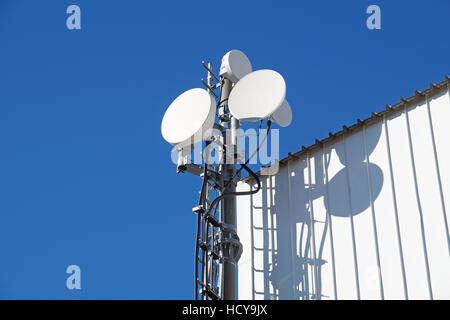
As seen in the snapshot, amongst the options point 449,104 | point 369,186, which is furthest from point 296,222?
point 449,104

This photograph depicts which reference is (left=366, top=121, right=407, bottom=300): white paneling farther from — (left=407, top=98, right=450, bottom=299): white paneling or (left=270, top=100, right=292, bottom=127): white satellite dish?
(left=270, top=100, right=292, bottom=127): white satellite dish

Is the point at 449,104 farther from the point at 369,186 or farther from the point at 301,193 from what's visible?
the point at 301,193

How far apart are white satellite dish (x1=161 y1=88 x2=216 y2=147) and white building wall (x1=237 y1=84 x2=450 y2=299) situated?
8.99ft

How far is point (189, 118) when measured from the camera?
1670 cm

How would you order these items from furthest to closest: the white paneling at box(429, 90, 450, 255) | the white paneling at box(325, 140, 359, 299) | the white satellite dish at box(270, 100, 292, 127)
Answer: the white satellite dish at box(270, 100, 292, 127), the white paneling at box(325, 140, 359, 299), the white paneling at box(429, 90, 450, 255)

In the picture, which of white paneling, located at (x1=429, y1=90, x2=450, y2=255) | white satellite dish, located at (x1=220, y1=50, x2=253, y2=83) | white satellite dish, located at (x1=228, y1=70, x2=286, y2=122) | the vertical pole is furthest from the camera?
white satellite dish, located at (x1=220, y1=50, x2=253, y2=83)

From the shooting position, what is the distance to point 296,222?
16625 millimetres

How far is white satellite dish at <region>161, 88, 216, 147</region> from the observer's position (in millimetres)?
16281

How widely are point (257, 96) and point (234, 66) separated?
235 centimetres

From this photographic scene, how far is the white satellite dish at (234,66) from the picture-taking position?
58.5ft

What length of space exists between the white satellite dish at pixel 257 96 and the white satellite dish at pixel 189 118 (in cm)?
66

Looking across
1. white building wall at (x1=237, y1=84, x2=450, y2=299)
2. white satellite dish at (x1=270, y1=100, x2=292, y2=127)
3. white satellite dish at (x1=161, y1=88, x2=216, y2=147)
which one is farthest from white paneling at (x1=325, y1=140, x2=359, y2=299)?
white satellite dish at (x1=161, y1=88, x2=216, y2=147)
